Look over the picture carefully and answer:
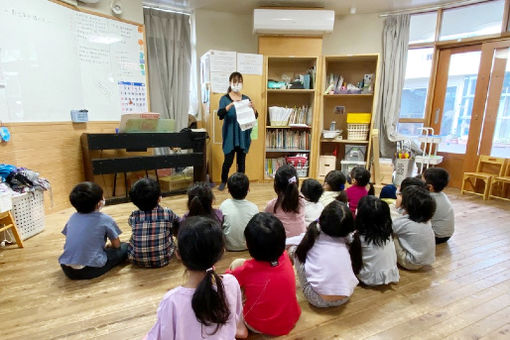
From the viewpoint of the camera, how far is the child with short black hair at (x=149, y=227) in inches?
68.4

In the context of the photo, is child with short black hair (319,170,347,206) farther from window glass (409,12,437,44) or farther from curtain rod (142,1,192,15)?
curtain rod (142,1,192,15)

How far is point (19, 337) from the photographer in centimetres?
129

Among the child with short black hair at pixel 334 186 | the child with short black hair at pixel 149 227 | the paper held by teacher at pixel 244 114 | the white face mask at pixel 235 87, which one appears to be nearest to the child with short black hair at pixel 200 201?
the child with short black hair at pixel 149 227

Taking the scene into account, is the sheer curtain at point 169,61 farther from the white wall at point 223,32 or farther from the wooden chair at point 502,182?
the wooden chair at point 502,182

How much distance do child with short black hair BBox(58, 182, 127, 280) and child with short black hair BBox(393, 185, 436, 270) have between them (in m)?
1.84

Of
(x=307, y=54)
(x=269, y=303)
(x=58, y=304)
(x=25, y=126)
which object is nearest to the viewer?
(x=269, y=303)

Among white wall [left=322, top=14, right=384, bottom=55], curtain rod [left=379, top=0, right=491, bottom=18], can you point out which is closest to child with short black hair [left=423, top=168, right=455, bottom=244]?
white wall [left=322, top=14, right=384, bottom=55]

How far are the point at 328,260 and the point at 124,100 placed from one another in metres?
3.13

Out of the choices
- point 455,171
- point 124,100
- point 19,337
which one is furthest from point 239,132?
point 455,171

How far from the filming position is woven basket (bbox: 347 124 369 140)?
13.8 ft

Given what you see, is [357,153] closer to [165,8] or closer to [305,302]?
[305,302]

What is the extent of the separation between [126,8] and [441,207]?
3864mm

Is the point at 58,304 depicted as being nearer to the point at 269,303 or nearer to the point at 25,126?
the point at 269,303

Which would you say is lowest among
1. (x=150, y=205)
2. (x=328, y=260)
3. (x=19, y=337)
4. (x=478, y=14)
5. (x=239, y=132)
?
(x=19, y=337)
